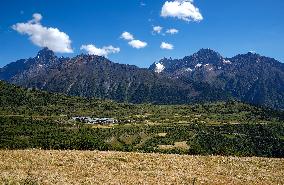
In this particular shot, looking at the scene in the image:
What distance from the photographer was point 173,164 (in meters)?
47.3

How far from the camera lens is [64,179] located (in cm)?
3584

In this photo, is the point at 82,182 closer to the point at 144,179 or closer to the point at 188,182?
the point at 144,179

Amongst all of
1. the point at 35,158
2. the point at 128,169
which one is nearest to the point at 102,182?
Result: the point at 128,169

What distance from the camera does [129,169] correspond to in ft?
143

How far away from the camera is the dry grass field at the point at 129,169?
121ft

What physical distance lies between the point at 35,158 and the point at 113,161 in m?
8.45

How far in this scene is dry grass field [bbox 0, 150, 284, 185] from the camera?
3694cm

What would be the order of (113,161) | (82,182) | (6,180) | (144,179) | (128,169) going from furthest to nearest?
(113,161), (128,169), (144,179), (82,182), (6,180)

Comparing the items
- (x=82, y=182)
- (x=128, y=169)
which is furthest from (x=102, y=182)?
(x=128, y=169)

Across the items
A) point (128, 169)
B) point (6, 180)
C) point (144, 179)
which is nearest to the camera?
point (6, 180)

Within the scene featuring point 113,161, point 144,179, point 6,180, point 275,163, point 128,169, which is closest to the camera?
point 6,180

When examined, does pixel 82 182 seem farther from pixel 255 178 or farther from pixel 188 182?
pixel 255 178

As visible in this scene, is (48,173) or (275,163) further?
(275,163)

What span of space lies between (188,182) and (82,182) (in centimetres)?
1008
